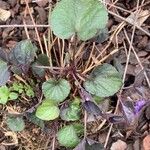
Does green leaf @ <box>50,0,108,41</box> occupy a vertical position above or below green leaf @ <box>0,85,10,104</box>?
above

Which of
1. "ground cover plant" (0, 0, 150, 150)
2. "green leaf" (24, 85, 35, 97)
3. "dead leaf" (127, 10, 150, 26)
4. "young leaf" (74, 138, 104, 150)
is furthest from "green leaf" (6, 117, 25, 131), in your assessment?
"dead leaf" (127, 10, 150, 26)

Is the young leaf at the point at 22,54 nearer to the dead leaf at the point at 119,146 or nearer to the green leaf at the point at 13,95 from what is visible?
the green leaf at the point at 13,95

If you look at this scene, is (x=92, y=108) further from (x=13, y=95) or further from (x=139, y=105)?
(x=13, y=95)

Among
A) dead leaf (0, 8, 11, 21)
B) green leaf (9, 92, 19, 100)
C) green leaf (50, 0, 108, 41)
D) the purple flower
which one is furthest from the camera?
dead leaf (0, 8, 11, 21)

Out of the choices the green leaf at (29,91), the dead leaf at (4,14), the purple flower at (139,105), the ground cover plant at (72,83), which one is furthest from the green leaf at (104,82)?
the dead leaf at (4,14)

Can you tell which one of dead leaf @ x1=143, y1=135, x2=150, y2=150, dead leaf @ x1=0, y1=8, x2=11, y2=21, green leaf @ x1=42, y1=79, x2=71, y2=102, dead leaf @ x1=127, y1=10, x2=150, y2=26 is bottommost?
dead leaf @ x1=143, y1=135, x2=150, y2=150

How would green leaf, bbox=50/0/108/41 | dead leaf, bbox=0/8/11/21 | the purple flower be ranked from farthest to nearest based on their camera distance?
dead leaf, bbox=0/8/11/21 → the purple flower → green leaf, bbox=50/0/108/41

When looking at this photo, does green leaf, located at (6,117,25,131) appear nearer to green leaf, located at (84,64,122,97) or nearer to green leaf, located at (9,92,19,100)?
green leaf, located at (9,92,19,100)

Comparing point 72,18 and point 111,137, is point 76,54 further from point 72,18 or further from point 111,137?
point 111,137
